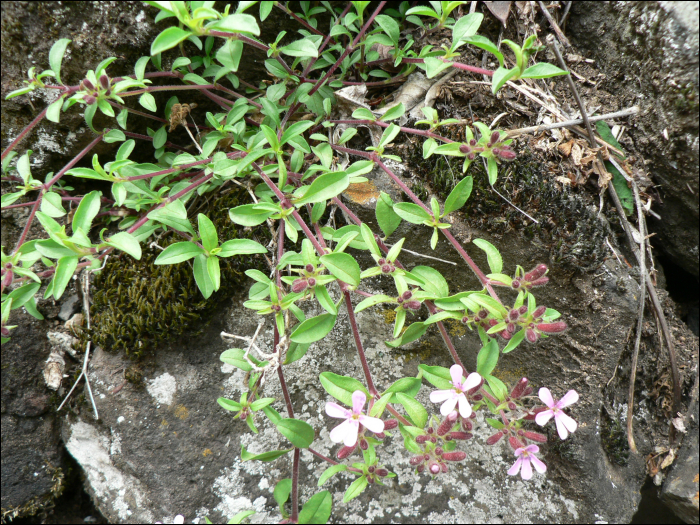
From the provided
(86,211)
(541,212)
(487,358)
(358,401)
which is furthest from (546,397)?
(86,211)

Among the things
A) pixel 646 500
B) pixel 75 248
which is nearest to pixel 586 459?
pixel 646 500

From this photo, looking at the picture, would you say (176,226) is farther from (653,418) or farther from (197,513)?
(653,418)

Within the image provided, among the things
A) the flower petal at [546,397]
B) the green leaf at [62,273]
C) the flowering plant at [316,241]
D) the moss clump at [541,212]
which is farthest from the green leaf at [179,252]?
the flower petal at [546,397]

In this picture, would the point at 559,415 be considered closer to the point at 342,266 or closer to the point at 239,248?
the point at 342,266

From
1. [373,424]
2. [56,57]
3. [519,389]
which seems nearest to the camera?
[373,424]

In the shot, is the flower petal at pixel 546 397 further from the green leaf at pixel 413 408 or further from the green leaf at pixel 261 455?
the green leaf at pixel 261 455

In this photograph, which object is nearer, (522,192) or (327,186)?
(327,186)
